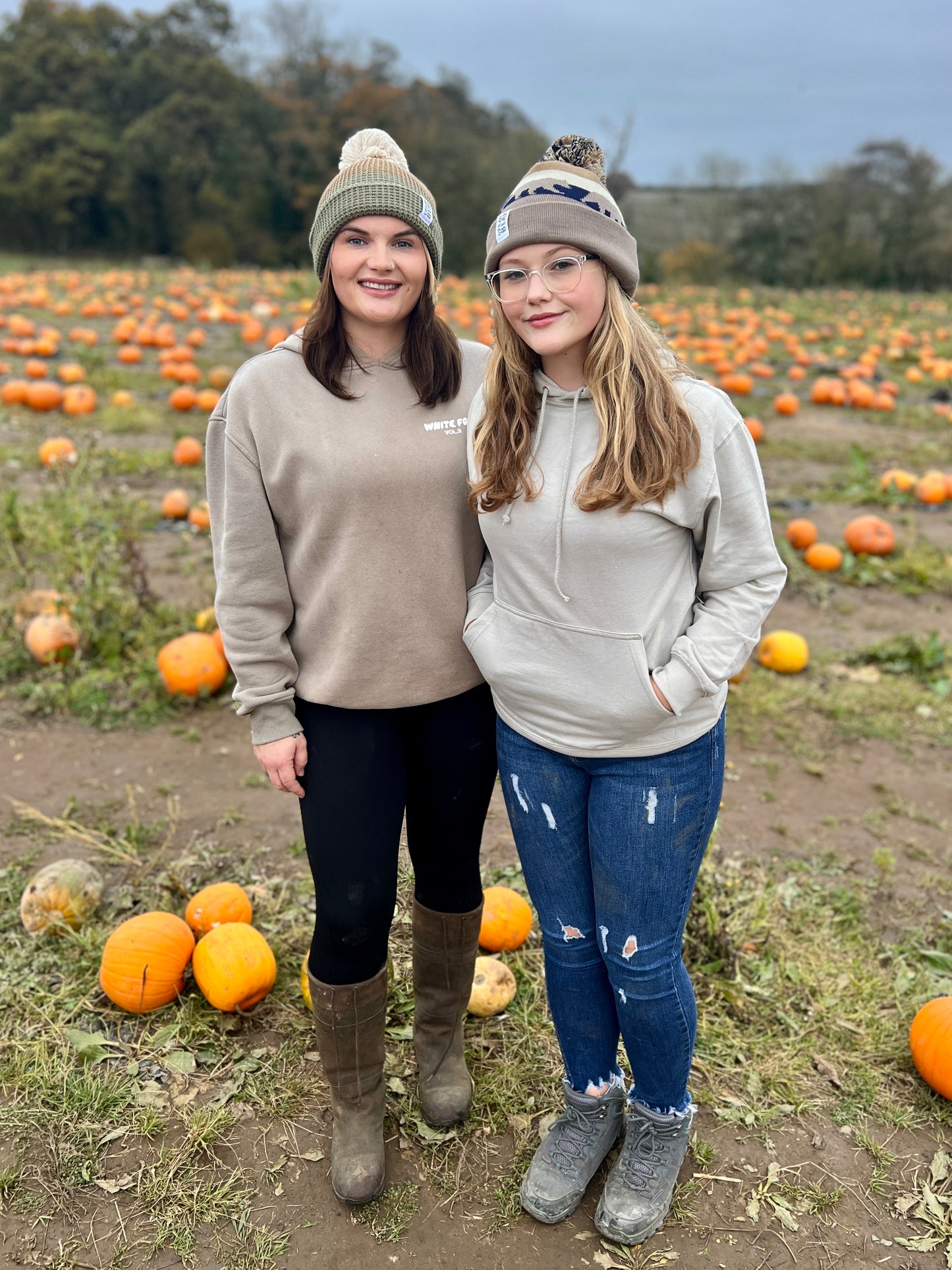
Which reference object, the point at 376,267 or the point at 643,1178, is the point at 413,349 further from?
the point at 643,1178

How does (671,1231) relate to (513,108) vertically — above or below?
below

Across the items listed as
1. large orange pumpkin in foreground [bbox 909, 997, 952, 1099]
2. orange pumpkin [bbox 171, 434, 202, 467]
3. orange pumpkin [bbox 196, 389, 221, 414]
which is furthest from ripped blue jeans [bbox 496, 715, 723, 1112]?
orange pumpkin [bbox 196, 389, 221, 414]

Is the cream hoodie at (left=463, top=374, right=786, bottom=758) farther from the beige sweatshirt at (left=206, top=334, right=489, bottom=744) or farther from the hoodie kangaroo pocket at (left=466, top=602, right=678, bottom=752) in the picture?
the beige sweatshirt at (left=206, top=334, right=489, bottom=744)

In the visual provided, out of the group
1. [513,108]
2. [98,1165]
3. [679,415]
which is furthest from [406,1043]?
[513,108]

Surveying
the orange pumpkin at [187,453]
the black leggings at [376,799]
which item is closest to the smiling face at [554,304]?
the black leggings at [376,799]

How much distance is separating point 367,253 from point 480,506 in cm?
61

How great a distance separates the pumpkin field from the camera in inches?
96.6

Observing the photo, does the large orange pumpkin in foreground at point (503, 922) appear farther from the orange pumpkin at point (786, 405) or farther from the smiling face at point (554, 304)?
the orange pumpkin at point (786, 405)

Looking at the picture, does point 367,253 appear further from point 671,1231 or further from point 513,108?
point 513,108

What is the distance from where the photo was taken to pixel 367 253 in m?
2.12

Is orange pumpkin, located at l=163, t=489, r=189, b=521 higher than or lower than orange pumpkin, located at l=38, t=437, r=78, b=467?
lower

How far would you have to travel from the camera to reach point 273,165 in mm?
37125

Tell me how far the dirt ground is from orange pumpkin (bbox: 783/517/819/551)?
1.57 ft

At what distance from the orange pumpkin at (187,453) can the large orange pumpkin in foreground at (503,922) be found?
238 inches
